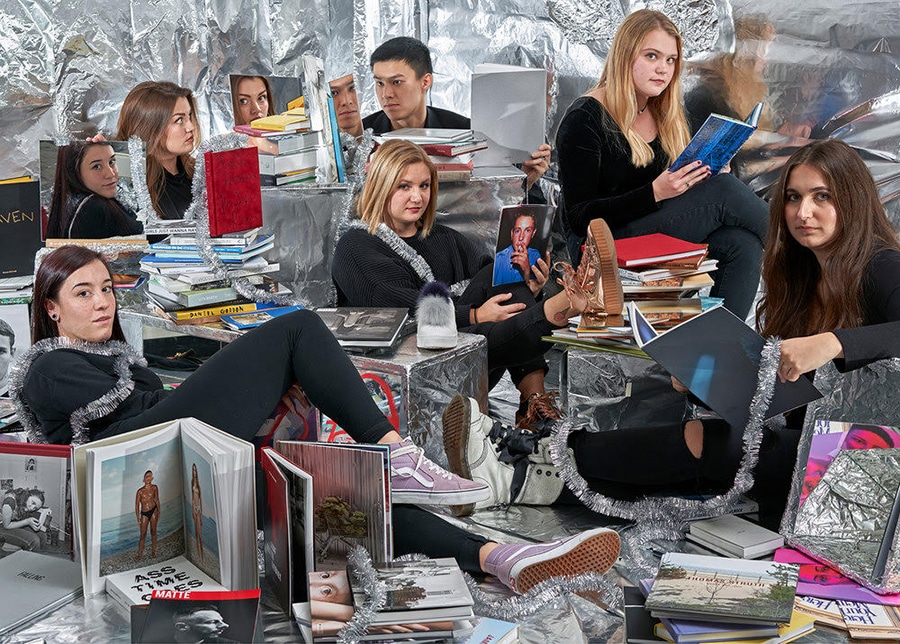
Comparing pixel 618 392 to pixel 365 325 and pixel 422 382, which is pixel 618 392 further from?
pixel 365 325

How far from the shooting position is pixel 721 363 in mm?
2221

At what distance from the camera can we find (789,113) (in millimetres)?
4055

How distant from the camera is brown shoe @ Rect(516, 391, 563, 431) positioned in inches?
118

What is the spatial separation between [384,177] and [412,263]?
30cm

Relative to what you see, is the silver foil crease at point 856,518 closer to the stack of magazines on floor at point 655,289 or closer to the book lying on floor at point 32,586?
the stack of magazines on floor at point 655,289

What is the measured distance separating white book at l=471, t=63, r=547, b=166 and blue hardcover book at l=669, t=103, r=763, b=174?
0.73 meters

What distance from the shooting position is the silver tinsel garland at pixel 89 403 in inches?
87.7

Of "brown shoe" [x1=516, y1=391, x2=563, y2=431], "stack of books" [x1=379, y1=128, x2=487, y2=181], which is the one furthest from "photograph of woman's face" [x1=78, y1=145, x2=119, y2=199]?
"brown shoe" [x1=516, y1=391, x2=563, y2=431]

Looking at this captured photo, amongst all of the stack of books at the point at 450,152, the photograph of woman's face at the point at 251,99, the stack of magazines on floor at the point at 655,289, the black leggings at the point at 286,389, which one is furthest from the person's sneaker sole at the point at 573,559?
the photograph of woman's face at the point at 251,99

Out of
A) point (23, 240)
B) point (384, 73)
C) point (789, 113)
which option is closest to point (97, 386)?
point (23, 240)

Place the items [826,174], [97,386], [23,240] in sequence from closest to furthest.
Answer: [97,386]
[826,174]
[23,240]

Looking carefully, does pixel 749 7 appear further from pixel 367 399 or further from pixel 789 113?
pixel 367 399

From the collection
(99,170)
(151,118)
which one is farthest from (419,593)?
(151,118)

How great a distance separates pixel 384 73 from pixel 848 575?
302cm
